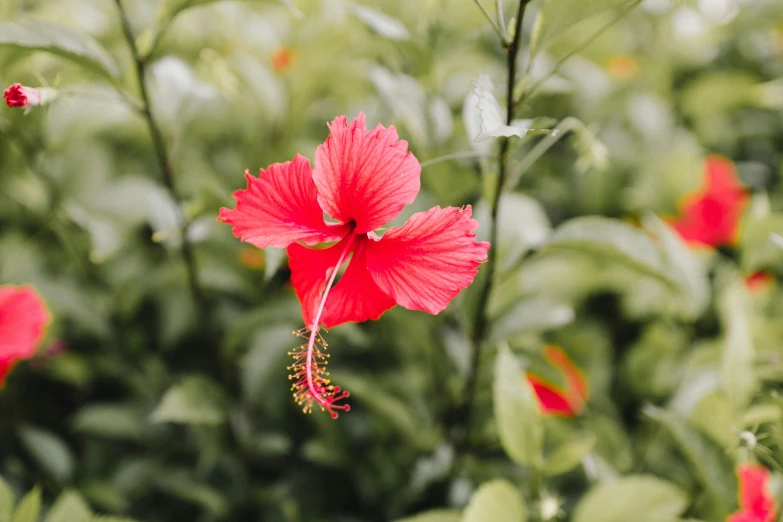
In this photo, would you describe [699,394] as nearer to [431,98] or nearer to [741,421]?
[741,421]

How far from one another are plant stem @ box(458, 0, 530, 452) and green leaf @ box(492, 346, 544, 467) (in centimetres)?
7

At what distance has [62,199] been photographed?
113 cm

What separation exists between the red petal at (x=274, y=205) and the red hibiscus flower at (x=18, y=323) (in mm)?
603

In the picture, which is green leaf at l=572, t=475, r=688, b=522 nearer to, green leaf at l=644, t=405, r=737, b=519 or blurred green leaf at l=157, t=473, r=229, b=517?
green leaf at l=644, t=405, r=737, b=519

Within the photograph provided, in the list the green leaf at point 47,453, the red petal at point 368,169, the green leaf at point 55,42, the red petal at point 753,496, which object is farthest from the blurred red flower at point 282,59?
the red petal at point 753,496

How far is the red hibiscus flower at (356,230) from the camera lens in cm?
59

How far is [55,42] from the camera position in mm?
747

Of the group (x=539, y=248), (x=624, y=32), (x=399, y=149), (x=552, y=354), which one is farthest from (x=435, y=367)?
(x=624, y=32)

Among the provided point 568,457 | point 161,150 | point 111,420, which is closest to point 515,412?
point 568,457

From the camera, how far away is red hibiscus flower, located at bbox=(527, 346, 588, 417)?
46.1 inches

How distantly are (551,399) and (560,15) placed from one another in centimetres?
80

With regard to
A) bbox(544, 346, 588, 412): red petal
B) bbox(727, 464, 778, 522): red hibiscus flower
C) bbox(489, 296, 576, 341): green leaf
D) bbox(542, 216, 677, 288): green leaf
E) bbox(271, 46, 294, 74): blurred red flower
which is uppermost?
bbox(271, 46, 294, 74): blurred red flower

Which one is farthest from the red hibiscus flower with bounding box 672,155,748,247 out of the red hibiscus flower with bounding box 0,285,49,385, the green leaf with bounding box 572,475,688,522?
the red hibiscus flower with bounding box 0,285,49,385

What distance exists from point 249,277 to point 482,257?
2.42 feet
